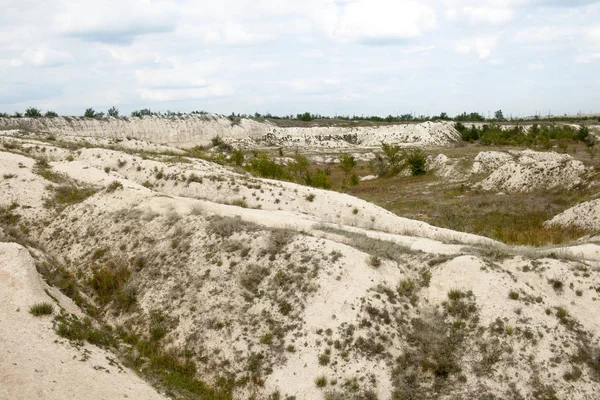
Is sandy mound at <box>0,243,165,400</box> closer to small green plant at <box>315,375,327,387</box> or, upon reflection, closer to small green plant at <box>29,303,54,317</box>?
small green plant at <box>29,303,54,317</box>

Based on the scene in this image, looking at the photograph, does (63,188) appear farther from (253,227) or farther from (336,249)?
(336,249)

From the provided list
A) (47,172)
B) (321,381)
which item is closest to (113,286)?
(321,381)

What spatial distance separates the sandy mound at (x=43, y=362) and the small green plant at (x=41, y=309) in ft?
0.43

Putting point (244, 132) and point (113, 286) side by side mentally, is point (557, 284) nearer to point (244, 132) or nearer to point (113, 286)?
point (113, 286)

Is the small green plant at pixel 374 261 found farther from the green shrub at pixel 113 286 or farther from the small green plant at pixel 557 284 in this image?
the green shrub at pixel 113 286

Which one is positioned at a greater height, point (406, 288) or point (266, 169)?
point (266, 169)

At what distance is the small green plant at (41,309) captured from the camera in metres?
12.9

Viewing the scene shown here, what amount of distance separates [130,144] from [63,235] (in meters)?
29.7

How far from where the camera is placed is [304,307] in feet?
48.1

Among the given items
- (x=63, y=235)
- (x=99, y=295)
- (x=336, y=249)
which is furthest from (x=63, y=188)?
(x=336, y=249)

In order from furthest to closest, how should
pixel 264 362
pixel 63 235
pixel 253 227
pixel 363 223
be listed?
pixel 363 223
pixel 63 235
pixel 253 227
pixel 264 362

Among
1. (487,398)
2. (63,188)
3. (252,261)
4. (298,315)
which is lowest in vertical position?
(487,398)

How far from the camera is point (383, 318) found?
14047 millimetres

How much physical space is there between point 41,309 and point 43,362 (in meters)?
2.41
